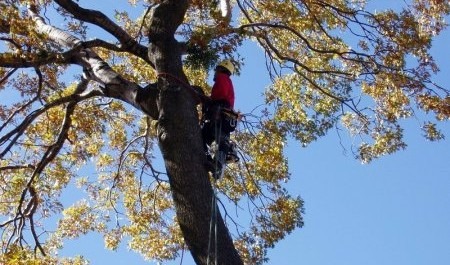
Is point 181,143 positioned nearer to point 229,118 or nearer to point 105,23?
point 229,118

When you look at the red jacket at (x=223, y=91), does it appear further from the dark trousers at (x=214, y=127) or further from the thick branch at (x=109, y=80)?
the thick branch at (x=109, y=80)

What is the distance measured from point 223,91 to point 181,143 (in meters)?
1.55

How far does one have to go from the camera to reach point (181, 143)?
16.9 feet

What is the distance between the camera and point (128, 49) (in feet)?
21.3

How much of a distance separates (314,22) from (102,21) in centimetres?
433

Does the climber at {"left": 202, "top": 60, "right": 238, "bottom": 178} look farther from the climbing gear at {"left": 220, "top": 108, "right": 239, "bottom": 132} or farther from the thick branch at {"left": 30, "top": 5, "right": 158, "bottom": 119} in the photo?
the thick branch at {"left": 30, "top": 5, "right": 158, "bottom": 119}

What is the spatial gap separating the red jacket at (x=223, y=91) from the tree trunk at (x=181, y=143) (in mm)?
730

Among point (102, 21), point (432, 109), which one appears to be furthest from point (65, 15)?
point (432, 109)

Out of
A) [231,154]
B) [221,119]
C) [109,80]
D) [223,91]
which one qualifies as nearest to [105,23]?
[109,80]

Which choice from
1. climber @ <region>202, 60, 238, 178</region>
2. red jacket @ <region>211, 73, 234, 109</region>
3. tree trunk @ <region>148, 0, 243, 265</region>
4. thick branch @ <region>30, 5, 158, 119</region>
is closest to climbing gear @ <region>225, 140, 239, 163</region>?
climber @ <region>202, 60, 238, 178</region>

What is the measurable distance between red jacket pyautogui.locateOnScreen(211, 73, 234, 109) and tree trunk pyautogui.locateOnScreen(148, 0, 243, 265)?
2.39 ft

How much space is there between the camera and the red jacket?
21.3 ft

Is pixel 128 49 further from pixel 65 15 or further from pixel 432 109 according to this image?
pixel 432 109

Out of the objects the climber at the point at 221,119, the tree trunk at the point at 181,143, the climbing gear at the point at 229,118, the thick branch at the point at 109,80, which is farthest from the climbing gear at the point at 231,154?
the thick branch at the point at 109,80
